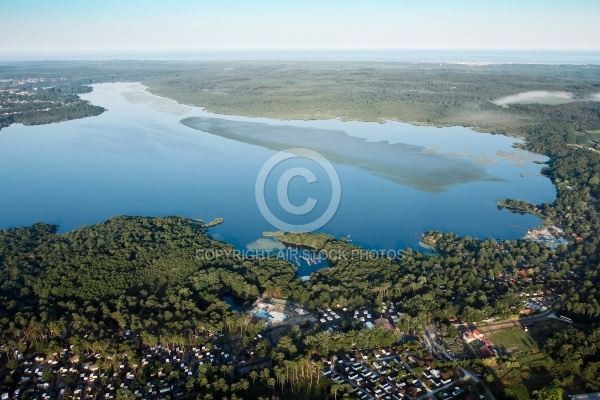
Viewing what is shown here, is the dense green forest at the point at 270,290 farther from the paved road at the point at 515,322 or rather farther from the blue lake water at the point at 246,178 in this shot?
the blue lake water at the point at 246,178

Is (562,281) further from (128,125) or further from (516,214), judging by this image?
(128,125)

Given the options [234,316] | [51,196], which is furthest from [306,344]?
[51,196]
